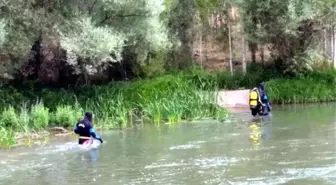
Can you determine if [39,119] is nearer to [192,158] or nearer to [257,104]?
[192,158]

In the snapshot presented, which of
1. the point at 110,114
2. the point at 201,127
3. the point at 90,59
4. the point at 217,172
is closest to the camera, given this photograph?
the point at 217,172

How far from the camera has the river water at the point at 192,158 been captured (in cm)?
1298

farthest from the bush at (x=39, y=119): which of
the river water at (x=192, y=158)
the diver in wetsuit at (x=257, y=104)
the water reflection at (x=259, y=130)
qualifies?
the diver in wetsuit at (x=257, y=104)

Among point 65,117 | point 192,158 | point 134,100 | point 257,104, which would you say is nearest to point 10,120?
point 65,117

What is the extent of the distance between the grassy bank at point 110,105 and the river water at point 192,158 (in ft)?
6.02

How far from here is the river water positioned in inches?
511

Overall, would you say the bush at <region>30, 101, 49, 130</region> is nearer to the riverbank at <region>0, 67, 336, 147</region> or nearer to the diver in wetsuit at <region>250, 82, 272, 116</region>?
the riverbank at <region>0, 67, 336, 147</region>

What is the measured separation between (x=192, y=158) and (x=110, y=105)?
9823mm

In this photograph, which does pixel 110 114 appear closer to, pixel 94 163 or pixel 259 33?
pixel 94 163

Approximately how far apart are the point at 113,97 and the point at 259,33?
9748 mm

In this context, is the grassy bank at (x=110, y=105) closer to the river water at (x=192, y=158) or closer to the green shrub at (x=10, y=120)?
the green shrub at (x=10, y=120)

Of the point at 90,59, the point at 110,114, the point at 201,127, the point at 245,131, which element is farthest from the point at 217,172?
the point at 90,59

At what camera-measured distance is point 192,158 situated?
15.5m

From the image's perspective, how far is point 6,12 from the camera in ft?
82.4
